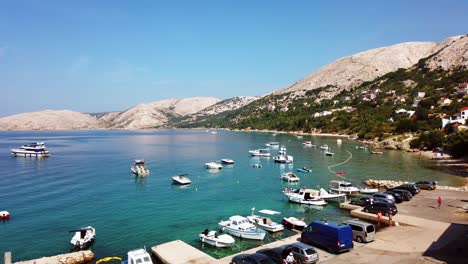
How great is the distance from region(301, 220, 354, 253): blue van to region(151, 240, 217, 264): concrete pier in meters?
8.76

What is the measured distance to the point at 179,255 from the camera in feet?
94.0

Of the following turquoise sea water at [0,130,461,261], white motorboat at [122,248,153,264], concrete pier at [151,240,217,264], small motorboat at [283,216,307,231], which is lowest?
turquoise sea water at [0,130,461,261]

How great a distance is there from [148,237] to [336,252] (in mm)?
20941

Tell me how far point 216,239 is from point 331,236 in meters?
12.1

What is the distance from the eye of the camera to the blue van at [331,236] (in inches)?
1054

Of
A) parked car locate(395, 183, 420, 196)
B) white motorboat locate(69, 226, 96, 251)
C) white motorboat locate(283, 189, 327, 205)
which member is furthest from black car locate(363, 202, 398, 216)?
white motorboat locate(69, 226, 96, 251)

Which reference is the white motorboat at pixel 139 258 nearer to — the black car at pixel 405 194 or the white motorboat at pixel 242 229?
the white motorboat at pixel 242 229

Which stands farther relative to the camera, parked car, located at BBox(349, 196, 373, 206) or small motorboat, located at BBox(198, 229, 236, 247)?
parked car, located at BBox(349, 196, 373, 206)

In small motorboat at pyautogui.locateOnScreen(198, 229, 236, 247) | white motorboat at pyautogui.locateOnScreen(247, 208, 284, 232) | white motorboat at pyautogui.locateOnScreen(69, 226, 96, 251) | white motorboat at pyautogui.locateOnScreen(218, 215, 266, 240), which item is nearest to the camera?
small motorboat at pyautogui.locateOnScreen(198, 229, 236, 247)

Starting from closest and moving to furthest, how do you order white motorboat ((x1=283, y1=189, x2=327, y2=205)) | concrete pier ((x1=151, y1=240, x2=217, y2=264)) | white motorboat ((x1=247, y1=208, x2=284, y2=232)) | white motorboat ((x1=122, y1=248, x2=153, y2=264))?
white motorboat ((x1=122, y1=248, x2=153, y2=264)) → concrete pier ((x1=151, y1=240, x2=217, y2=264)) → white motorboat ((x1=247, y1=208, x2=284, y2=232)) → white motorboat ((x1=283, y1=189, x2=327, y2=205))

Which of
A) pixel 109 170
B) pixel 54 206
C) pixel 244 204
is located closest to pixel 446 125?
pixel 244 204

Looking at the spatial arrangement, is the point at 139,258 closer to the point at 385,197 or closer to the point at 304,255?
the point at 304,255

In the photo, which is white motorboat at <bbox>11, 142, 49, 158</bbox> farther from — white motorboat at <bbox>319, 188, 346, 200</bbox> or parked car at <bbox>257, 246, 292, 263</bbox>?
parked car at <bbox>257, 246, 292, 263</bbox>

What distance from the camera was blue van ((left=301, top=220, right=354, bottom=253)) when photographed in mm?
26766
